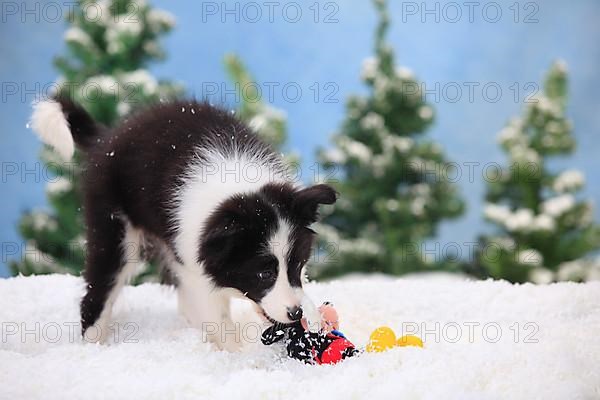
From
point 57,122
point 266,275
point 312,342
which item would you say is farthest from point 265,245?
point 57,122

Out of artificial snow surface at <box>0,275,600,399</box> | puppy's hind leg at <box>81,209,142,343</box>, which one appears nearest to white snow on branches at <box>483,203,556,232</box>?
artificial snow surface at <box>0,275,600,399</box>

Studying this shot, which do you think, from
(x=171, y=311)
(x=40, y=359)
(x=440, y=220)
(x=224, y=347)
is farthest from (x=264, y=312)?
(x=440, y=220)

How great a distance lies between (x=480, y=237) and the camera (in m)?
7.32

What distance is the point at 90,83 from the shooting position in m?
6.18

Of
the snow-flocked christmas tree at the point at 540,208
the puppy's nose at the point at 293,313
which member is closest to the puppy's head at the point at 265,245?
the puppy's nose at the point at 293,313

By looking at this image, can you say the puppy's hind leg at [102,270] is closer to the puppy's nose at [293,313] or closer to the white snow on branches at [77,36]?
the puppy's nose at [293,313]

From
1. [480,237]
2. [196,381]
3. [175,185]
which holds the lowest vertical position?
[480,237]

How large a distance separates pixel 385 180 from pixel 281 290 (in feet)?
15.3

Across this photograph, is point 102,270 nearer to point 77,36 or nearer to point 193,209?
point 193,209

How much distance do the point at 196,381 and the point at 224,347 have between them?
0.80 m

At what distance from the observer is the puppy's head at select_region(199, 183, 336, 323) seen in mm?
2732

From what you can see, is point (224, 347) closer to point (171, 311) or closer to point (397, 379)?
point (171, 311)

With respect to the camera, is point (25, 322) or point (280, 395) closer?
point (280, 395)

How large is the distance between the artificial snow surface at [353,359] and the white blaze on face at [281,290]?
19cm
